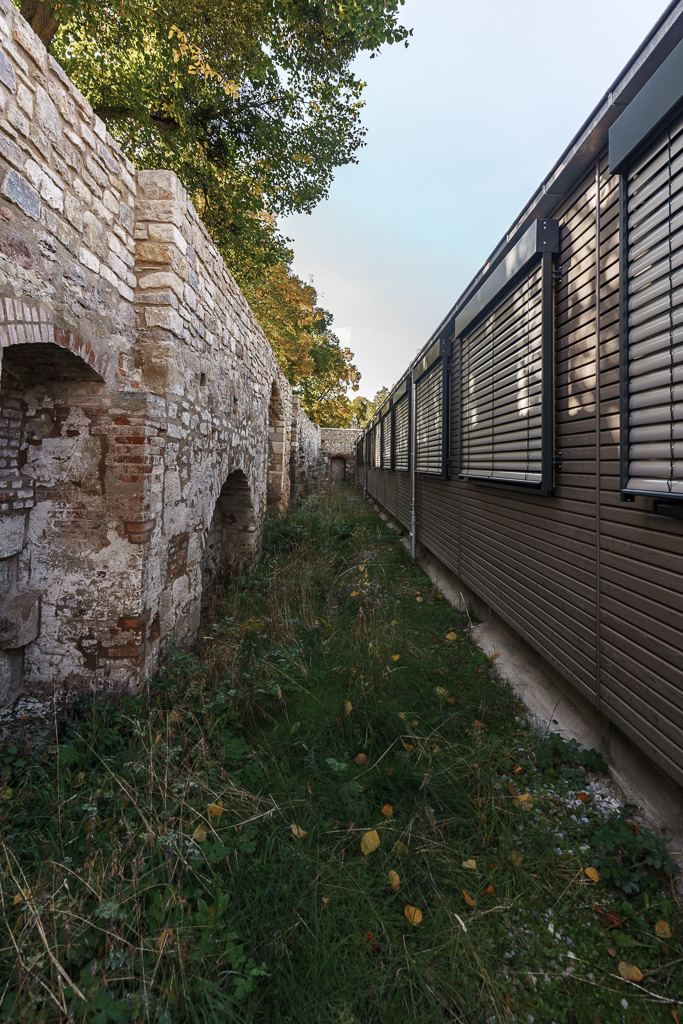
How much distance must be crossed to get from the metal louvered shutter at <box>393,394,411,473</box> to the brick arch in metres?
6.05

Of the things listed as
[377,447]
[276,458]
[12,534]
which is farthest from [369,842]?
[377,447]

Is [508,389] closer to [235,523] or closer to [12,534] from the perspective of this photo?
[12,534]

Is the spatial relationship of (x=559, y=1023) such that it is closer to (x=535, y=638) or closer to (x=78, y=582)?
(x=535, y=638)

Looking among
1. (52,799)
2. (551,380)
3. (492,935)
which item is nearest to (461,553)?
(551,380)

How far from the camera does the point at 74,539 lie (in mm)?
2760

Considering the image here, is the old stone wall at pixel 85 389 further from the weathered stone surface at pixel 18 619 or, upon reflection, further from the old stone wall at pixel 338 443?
the old stone wall at pixel 338 443

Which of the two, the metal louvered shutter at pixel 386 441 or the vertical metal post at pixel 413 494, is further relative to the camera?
the metal louvered shutter at pixel 386 441

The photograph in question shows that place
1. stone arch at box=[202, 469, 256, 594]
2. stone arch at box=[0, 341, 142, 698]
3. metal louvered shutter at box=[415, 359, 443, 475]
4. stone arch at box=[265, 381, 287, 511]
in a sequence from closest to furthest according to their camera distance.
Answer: stone arch at box=[0, 341, 142, 698] < metal louvered shutter at box=[415, 359, 443, 475] < stone arch at box=[202, 469, 256, 594] < stone arch at box=[265, 381, 287, 511]

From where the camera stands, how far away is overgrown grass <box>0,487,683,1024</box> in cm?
137

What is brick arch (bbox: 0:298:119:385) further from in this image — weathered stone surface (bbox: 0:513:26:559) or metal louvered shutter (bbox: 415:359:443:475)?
metal louvered shutter (bbox: 415:359:443:475)

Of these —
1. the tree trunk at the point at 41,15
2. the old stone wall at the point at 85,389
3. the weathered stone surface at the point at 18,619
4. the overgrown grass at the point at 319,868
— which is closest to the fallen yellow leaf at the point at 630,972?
the overgrown grass at the point at 319,868

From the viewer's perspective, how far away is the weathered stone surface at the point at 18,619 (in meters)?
2.54

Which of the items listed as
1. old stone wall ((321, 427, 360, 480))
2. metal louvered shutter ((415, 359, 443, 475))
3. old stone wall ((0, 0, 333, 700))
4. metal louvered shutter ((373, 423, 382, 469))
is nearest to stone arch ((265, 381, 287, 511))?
metal louvered shutter ((415, 359, 443, 475))

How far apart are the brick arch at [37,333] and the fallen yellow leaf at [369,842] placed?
8.66 ft
